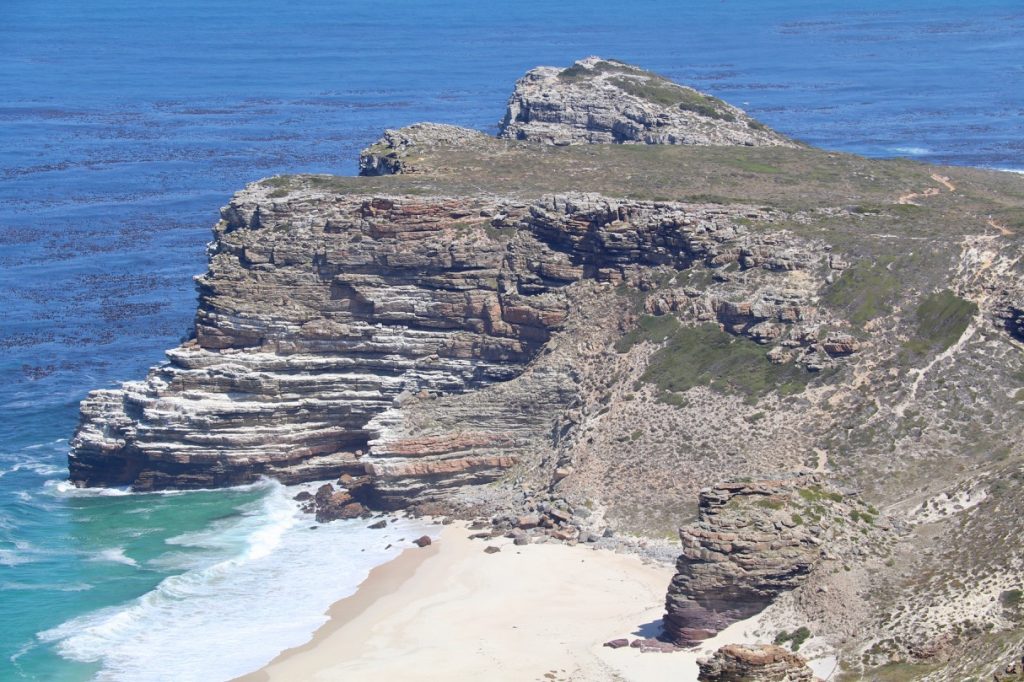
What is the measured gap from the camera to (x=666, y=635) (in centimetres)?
5062

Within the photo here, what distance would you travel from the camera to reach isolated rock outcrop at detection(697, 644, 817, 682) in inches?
1560

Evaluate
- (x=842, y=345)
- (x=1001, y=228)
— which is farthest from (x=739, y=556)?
(x=1001, y=228)

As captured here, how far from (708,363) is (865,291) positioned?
659cm

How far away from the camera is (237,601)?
196 ft

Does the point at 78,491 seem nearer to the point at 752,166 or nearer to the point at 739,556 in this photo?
the point at 739,556

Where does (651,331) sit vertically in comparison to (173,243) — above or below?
below

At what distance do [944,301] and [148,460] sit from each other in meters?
33.0

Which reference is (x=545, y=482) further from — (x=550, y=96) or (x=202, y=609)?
(x=550, y=96)

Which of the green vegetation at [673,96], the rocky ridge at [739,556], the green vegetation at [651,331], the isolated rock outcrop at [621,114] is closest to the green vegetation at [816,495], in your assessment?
the rocky ridge at [739,556]

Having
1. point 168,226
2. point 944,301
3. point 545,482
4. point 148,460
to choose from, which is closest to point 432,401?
point 545,482

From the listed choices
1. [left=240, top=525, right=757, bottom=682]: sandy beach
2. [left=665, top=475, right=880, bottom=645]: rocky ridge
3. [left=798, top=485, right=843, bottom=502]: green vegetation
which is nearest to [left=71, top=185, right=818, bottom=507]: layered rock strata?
[left=240, top=525, right=757, bottom=682]: sandy beach

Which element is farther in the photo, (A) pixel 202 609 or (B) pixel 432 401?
(B) pixel 432 401

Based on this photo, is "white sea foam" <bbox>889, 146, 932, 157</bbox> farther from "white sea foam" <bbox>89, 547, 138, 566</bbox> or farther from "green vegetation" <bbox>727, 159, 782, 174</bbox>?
"white sea foam" <bbox>89, 547, 138, 566</bbox>

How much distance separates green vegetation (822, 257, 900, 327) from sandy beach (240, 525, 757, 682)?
549 inches
